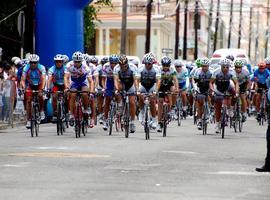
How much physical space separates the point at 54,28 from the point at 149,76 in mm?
10160

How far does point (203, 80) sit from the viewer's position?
24.8 meters

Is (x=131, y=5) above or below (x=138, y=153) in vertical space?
above

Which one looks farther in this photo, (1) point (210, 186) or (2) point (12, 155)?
(2) point (12, 155)

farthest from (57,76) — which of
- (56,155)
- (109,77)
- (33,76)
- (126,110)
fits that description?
(56,155)

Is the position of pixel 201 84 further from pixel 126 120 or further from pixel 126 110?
pixel 126 120

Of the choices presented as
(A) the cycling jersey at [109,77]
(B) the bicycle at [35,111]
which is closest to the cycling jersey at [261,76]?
(A) the cycling jersey at [109,77]

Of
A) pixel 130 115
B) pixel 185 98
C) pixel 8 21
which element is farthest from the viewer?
pixel 8 21

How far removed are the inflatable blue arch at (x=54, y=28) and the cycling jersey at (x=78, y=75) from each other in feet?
31.1

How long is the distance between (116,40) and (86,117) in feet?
199

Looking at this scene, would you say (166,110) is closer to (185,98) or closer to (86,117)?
(86,117)

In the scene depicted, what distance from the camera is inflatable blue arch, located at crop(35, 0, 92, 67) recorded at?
3136 centimetres

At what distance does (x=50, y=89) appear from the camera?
75.7 feet

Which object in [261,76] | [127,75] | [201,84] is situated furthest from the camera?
[261,76]

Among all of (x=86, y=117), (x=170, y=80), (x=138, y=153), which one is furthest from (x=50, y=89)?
(x=138, y=153)
